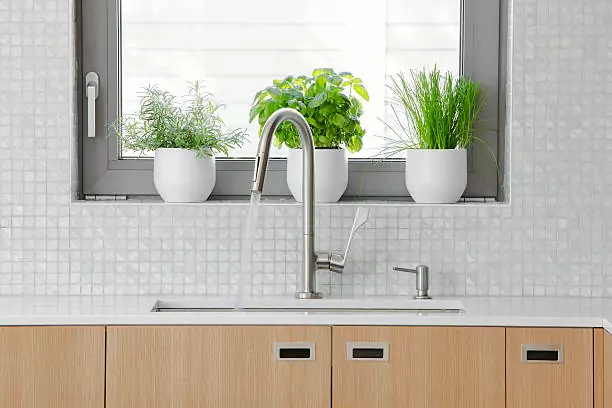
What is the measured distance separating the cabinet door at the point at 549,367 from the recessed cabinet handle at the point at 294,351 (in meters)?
0.47

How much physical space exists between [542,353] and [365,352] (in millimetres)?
418

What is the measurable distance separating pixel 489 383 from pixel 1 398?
115 cm

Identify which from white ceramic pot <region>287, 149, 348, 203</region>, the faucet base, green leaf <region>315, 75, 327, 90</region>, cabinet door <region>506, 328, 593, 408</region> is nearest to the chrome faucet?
the faucet base

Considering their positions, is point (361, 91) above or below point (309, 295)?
above

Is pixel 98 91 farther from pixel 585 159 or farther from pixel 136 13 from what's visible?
pixel 585 159

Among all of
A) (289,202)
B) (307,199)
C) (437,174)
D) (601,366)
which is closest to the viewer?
(601,366)

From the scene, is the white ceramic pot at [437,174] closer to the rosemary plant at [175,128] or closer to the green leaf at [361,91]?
the green leaf at [361,91]

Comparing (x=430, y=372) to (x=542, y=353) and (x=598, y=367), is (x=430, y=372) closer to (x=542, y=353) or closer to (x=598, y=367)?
(x=542, y=353)

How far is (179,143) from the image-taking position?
90.6 inches

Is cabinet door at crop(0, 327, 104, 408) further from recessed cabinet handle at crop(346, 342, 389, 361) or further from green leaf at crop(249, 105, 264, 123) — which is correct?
green leaf at crop(249, 105, 264, 123)

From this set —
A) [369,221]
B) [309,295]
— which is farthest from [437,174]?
[309,295]

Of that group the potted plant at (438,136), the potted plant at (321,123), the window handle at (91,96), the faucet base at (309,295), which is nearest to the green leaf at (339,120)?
the potted plant at (321,123)

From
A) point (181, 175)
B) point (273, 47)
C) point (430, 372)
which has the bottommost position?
point (430, 372)

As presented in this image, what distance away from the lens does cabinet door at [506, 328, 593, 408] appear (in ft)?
6.24
